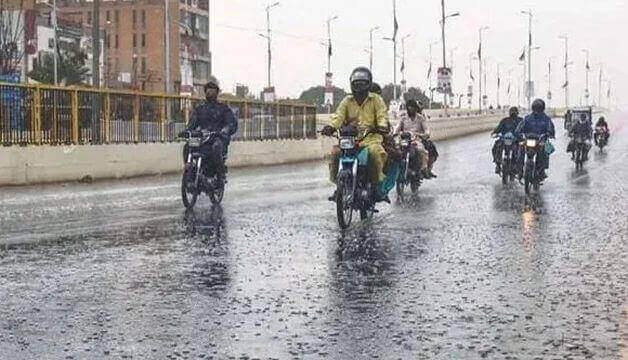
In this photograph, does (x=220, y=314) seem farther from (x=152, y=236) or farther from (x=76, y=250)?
(x=152, y=236)

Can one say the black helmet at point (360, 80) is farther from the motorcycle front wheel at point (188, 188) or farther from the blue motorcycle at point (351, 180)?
the motorcycle front wheel at point (188, 188)

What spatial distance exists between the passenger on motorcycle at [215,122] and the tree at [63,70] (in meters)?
69.3

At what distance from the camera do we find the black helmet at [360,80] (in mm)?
12742

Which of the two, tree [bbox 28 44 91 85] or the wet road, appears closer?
the wet road

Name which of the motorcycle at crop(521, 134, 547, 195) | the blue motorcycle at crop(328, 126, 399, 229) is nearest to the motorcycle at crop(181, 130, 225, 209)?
the blue motorcycle at crop(328, 126, 399, 229)

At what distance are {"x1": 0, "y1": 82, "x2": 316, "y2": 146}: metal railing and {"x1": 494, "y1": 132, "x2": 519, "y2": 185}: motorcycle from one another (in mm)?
8762

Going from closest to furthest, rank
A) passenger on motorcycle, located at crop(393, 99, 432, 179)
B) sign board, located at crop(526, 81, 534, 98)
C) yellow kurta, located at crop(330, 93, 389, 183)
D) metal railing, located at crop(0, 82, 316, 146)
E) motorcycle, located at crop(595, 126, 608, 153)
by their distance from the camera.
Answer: yellow kurta, located at crop(330, 93, 389, 183), passenger on motorcycle, located at crop(393, 99, 432, 179), metal railing, located at crop(0, 82, 316, 146), motorcycle, located at crop(595, 126, 608, 153), sign board, located at crop(526, 81, 534, 98)

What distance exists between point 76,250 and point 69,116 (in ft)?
43.0

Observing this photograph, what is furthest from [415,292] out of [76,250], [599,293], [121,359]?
[76,250]

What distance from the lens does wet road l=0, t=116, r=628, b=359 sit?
19.1 ft

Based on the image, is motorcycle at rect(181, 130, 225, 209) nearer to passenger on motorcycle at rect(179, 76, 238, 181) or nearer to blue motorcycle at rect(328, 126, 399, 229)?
passenger on motorcycle at rect(179, 76, 238, 181)

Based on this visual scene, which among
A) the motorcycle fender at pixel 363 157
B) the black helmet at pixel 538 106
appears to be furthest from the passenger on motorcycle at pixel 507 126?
the motorcycle fender at pixel 363 157

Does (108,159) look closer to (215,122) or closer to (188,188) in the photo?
(215,122)

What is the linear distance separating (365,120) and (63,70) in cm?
7822
